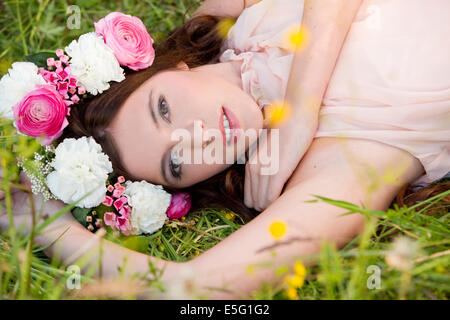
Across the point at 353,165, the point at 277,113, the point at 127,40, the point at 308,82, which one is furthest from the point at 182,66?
the point at 353,165

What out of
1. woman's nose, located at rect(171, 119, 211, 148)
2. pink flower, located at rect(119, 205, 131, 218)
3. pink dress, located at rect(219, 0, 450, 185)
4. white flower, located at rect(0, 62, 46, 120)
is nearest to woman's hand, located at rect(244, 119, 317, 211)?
pink dress, located at rect(219, 0, 450, 185)

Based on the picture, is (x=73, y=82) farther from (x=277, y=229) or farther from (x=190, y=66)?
(x=277, y=229)

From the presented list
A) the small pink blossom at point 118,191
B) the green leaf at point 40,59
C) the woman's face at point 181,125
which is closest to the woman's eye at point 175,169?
the woman's face at point 181,125

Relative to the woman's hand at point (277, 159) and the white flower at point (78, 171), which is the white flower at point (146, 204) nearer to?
the white flower at point (78, 171)

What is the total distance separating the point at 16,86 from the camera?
188 centimetres

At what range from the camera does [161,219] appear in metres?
2.14

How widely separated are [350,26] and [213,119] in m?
0.73

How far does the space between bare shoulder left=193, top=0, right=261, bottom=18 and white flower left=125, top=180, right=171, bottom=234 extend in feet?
3.44

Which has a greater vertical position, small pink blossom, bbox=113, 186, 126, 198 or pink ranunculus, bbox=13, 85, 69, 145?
pink ranunculus, bbox=13, 85, 69, 145

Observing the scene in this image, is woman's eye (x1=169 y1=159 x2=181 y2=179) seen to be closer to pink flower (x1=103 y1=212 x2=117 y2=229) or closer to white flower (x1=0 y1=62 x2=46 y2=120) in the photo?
pink flower (x1=103 y1=212 x2=117 y2=229)

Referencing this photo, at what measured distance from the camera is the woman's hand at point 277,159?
1.98m

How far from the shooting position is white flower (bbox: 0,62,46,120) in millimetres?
1880

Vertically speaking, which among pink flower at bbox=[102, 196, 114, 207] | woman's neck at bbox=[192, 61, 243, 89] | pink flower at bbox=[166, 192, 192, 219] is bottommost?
pink flower at bbox=[166, 192, 192, 219]

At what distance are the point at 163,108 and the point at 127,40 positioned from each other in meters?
0.38
